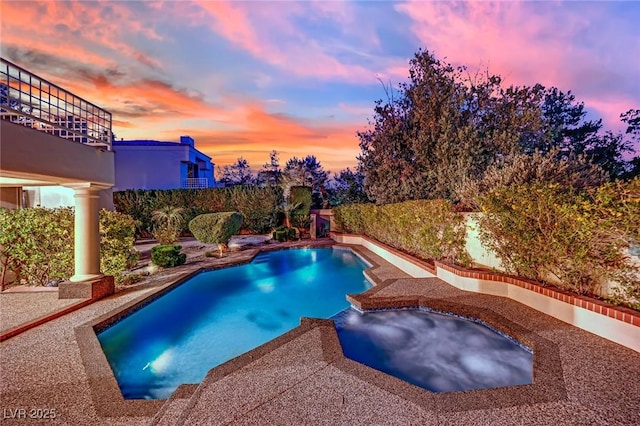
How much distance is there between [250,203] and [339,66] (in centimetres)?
980

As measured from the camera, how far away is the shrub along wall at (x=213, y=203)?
19.1m

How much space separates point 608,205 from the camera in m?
4.27

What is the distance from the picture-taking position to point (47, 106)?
5.13 meters

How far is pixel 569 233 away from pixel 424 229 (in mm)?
3976

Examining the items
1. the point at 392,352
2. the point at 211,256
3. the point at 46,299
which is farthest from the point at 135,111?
the point at 392,352

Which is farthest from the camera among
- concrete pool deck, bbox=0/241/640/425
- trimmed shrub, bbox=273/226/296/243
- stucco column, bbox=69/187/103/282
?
trimmed shrub, bbox=273/226/296/243

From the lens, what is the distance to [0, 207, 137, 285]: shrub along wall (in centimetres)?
695

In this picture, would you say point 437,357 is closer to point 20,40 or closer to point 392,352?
point 392,352

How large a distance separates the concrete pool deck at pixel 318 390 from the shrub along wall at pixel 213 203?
1478 cm

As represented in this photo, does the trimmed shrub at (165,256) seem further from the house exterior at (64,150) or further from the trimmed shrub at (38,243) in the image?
the house exterior at (64,150)

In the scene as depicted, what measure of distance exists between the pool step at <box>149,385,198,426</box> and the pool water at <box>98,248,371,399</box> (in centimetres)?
105

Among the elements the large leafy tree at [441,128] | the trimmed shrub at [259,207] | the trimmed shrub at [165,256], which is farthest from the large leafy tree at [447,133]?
the trimmed shrub at [165,256]

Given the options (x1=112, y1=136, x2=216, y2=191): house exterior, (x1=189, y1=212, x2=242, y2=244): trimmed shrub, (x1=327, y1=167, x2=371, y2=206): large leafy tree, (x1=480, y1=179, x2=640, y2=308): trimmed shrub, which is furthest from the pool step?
(x1=112, y1=136, x2=216, y2=191): house exterior

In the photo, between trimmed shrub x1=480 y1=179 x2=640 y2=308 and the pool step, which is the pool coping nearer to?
Result: the pool step
